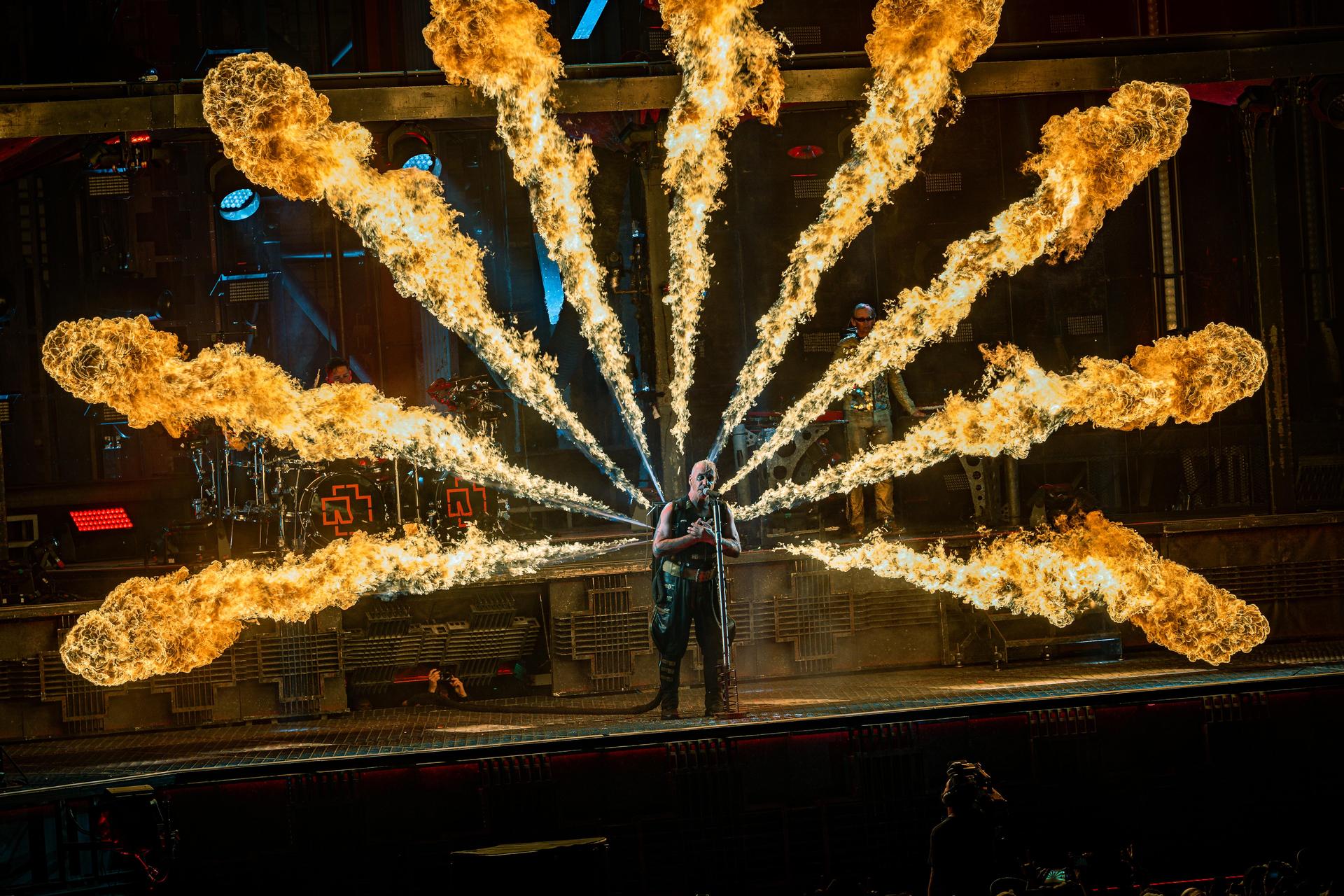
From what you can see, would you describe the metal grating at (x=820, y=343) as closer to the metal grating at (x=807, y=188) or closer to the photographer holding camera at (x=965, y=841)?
the metal grating at (x=807, y=188)

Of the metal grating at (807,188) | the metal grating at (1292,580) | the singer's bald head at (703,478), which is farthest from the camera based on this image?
the metal grating at (807,188)

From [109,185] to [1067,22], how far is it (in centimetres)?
1199

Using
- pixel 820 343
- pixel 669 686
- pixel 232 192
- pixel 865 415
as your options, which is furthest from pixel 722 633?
pixel 232 192

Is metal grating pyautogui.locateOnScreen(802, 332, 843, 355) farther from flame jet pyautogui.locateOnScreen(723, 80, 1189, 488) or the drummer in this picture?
the drummer

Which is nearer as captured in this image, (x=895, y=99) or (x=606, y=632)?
(x=895, y=99)

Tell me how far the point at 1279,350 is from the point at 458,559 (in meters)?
8.54

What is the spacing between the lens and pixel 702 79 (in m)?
10.9

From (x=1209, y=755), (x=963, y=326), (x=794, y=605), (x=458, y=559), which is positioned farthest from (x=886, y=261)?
(x=1209, y=755)

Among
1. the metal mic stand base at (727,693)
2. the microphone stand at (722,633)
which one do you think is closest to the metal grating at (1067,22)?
the microphone stand at (722,633)

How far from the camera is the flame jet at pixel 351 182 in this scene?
9984 mm

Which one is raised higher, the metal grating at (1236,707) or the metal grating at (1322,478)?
the metal grating at (1322,478)

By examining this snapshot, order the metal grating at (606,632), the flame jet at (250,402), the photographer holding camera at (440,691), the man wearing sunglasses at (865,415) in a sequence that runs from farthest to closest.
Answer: the man wearing sunglasses at (865,415), the photographer holding camera at (440,691), the metal grating at (606,632), the flame jet at (250,402)

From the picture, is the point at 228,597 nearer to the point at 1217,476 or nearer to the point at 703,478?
the point at 703,478

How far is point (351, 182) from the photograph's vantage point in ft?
35.6
